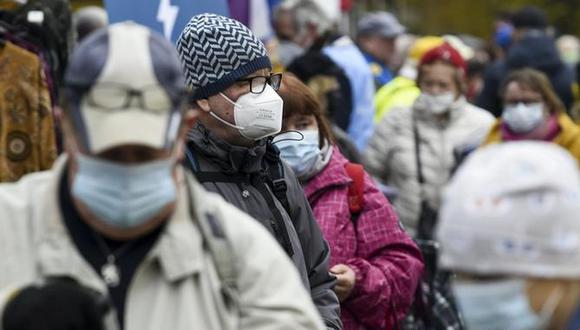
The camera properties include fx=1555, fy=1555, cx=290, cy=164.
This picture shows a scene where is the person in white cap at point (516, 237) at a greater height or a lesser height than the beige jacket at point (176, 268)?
greater

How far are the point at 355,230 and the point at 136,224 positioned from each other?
9.20 feet

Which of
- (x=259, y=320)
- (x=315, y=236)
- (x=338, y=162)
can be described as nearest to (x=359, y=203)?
(x=338, y=162)

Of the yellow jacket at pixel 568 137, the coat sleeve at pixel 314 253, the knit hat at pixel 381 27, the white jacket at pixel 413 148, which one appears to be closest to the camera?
the coat sleeve at pixel 314 253

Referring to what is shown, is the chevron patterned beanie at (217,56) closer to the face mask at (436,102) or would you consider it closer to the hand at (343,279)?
the hand at (343,279)

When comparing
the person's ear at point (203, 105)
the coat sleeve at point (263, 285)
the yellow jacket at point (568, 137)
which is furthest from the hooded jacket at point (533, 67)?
the coat sleeve at point (263, 285)

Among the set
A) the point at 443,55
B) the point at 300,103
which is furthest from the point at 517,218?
the point at 443,55

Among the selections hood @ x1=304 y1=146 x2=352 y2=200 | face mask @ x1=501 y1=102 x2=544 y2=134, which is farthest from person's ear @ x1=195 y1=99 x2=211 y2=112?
face mask @ x1=501 y1=102 x2=544 y2=134

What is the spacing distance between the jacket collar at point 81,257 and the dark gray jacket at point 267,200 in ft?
5.49

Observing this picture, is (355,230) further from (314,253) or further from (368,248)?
(314,253)

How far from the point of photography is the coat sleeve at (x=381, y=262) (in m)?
6.11

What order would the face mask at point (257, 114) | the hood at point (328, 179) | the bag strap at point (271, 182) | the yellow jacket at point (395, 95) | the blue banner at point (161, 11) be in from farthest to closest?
the yellow jacket at point (395, 95)
the blue banner at point (161, 11)
the hood at point (328, 179)
the face mask at point (257, 114)
the bag strap at point (271, 182)

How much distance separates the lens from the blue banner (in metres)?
6.94

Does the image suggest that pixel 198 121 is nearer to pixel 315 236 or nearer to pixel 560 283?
pixel 315 236

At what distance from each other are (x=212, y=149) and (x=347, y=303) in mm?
1090
